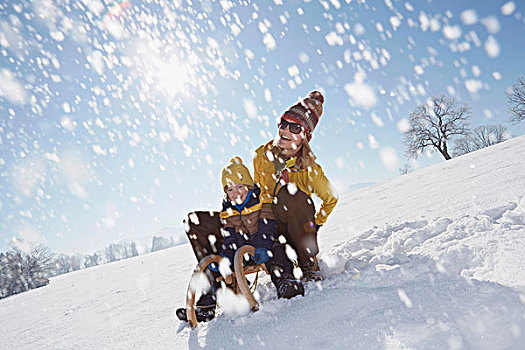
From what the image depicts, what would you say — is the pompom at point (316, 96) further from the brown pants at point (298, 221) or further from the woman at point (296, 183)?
the brown pants at point (298, 221)

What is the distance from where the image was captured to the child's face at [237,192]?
1869 millimetres

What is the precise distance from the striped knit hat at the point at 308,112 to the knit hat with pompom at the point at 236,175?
0.45m

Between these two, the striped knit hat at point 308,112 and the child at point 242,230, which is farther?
the striped knit hat at point 308,112

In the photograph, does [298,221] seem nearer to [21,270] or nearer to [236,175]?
[236,175]

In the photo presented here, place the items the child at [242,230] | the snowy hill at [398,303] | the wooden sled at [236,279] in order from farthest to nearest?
the child at [242,230] → the wooden sled at [236,279] → the snowy hill at [398,303]

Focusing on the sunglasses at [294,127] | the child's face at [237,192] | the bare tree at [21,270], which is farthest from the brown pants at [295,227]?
the bare tree at [21,270]

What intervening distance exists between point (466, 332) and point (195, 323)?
1.24 m

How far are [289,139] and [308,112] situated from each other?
25 cm

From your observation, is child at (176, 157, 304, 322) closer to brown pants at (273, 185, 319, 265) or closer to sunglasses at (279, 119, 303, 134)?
brown pants at (273, 185, 319, 265)

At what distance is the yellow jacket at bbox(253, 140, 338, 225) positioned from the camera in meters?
1.80

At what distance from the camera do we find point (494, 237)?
1488 mm

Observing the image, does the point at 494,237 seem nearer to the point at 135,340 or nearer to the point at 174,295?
the point at 135,340

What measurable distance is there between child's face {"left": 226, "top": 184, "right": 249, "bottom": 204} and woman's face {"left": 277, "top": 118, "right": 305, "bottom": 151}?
38cm

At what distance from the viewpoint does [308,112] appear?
1.96 meters
